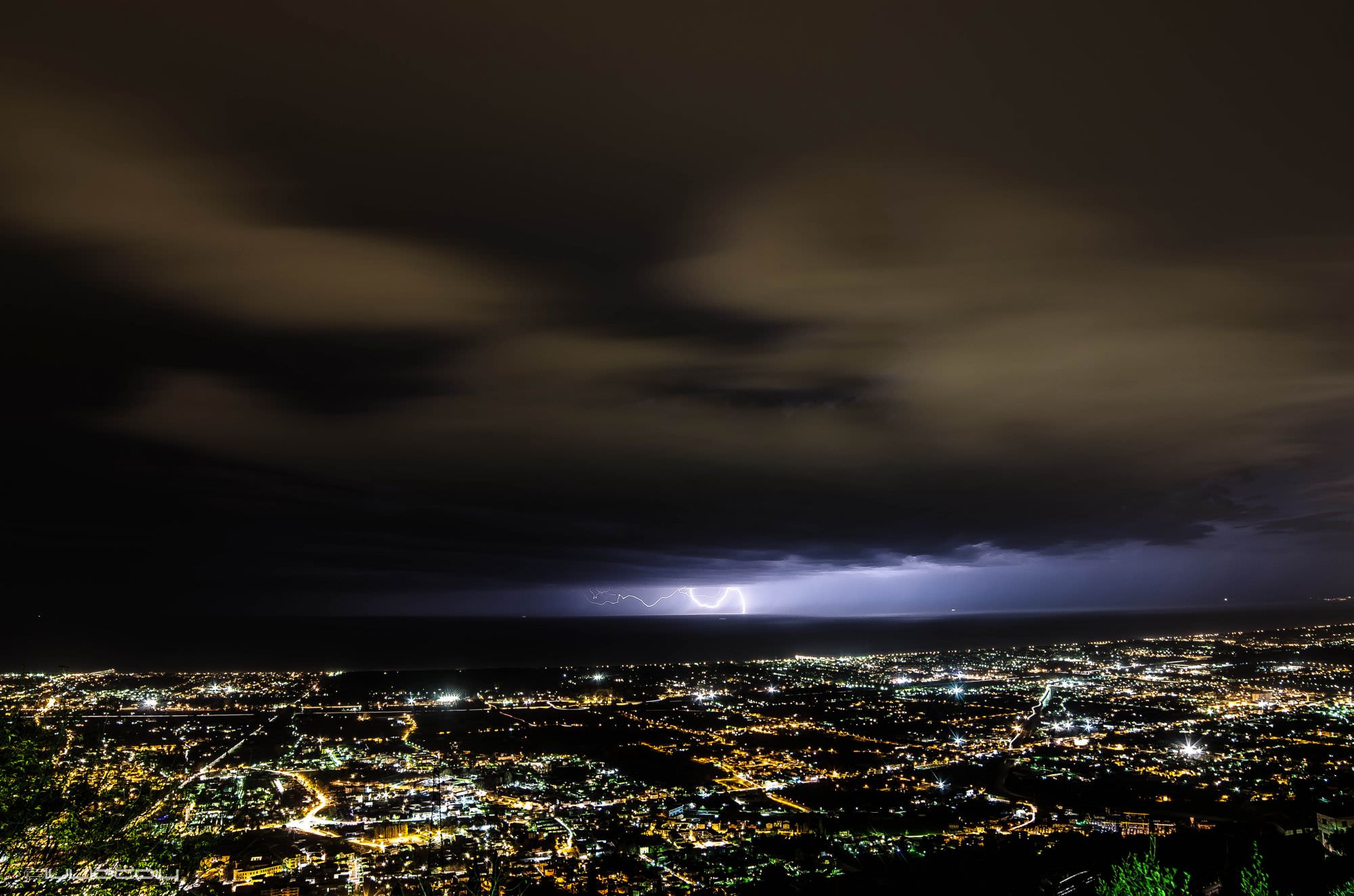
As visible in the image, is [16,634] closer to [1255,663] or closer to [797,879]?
[797,879]

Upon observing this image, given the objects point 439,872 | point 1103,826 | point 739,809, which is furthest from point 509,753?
point 1103,826

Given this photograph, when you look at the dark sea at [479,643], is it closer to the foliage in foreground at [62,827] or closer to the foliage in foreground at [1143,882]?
the foliage in foreground at [62,827]

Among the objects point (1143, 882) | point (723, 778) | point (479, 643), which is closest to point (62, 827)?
point (1143, 882)

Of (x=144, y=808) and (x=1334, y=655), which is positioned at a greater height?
(x=144, y=808)

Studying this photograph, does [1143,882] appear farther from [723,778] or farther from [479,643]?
[479,643]

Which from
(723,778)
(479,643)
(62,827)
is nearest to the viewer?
(62,827)

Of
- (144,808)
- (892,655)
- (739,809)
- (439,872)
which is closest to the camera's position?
(144,808)
